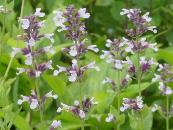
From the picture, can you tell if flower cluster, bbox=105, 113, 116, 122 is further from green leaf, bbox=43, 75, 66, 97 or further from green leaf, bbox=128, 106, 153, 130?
green leaf, bbox=43, 75, 66, 97

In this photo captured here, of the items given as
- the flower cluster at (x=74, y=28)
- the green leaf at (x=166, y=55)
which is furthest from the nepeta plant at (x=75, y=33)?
the green leaf at (x=166, y=55)

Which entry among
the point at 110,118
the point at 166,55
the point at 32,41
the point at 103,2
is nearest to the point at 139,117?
the point at 110,118

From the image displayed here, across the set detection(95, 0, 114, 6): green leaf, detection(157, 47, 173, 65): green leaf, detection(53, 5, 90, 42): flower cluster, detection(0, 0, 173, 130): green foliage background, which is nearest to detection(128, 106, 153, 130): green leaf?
detection(0, 0, 173, 130): green foliage background

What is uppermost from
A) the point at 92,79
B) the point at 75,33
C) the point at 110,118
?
the point at 75,33

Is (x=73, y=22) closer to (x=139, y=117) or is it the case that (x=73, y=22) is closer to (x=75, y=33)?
(x=75, y=33)

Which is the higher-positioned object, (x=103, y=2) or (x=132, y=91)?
(x=103, y=2)

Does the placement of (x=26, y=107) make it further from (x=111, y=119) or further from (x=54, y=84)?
(x=111, y=119)

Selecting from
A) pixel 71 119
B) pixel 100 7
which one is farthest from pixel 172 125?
pixel 100 7

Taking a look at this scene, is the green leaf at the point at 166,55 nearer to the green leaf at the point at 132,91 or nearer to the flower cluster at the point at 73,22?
the green leaf at the point at 132,91

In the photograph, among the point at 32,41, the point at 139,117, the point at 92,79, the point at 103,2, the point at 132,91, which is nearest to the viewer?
the point at 32,41
